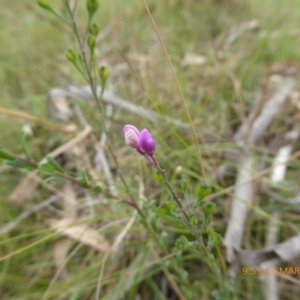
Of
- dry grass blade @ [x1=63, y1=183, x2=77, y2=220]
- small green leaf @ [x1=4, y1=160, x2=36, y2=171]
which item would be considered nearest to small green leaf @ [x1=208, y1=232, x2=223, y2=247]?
small green leaf @ [x1=4, y1=160, x2=36, y2=171]

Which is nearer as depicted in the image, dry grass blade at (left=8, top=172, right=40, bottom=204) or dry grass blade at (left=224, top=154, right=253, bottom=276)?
dry grass blade at (left=224, top=154, right=253, bottom=276)

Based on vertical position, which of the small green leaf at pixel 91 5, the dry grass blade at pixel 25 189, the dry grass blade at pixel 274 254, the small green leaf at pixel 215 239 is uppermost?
the small green leaf at pixel 91 5

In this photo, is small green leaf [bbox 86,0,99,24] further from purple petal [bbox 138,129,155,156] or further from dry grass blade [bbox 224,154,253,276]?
dry grass blade [bbox 224,154,253,276]

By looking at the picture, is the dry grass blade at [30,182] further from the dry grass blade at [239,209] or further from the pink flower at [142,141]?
the pink flower at [142,141]

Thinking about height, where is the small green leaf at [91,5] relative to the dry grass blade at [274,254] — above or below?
above

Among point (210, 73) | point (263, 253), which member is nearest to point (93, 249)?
point (263, 253)

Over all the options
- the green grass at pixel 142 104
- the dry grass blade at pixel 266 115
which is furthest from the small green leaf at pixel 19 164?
the dry grass blade at pixel 266 115
